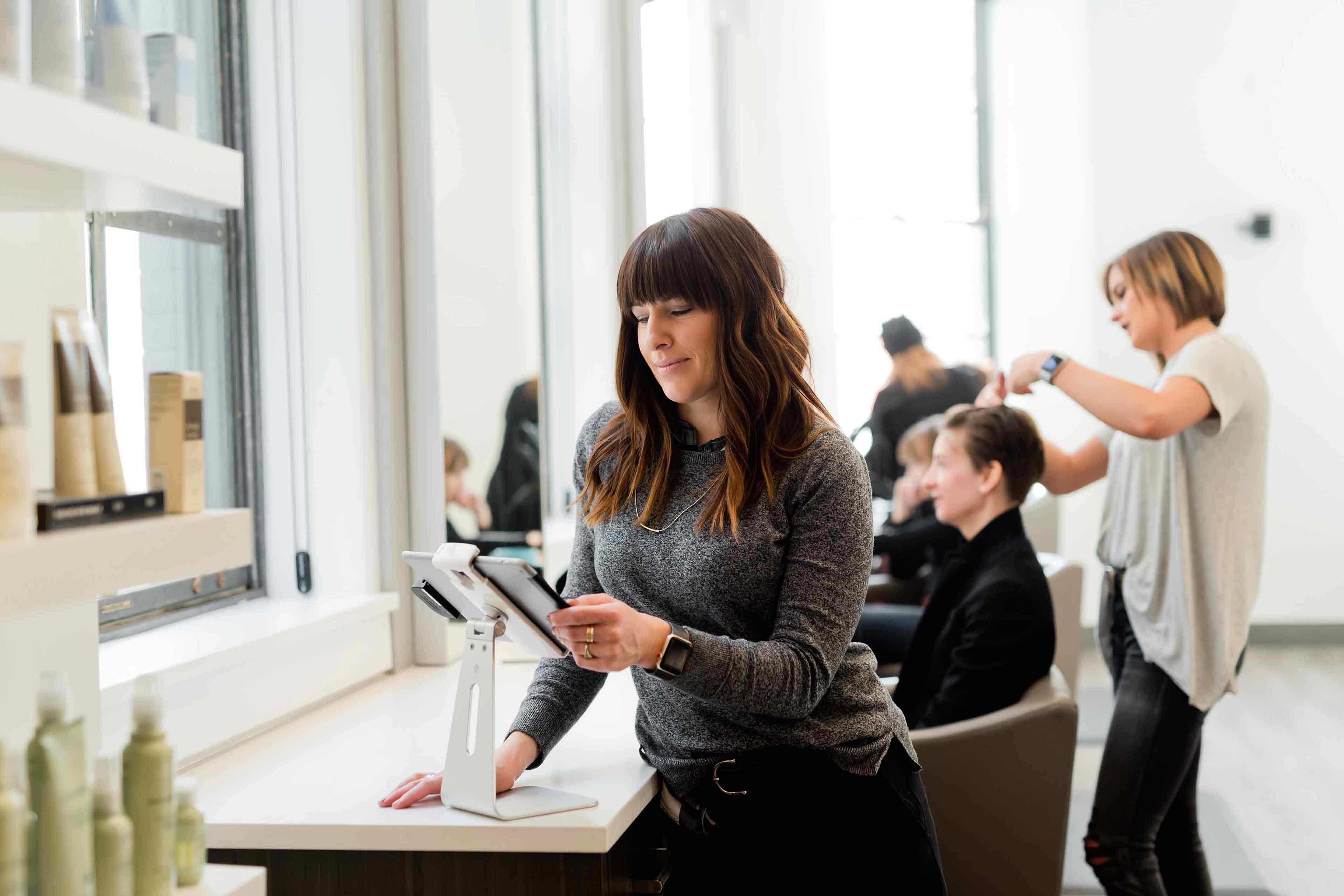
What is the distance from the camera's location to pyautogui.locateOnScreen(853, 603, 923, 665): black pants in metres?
3.26

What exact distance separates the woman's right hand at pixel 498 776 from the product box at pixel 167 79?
795 mm

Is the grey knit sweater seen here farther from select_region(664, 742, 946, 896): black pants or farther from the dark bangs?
the dark bangs

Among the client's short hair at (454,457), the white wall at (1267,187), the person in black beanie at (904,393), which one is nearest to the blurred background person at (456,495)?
the client's short hair at (454,457)

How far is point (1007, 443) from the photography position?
8.45 feet

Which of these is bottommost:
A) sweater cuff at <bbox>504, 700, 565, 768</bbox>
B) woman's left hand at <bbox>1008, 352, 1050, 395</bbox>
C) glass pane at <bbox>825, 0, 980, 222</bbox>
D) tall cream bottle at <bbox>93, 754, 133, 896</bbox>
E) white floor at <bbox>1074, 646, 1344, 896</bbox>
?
white floor at <bbox>1074, 646, 1344, 896</bbox>

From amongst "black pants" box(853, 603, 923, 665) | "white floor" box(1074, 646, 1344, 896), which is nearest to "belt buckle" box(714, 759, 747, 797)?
"black pants" box(853, 603, 923, 665)

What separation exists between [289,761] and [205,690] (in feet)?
Result: 0.54

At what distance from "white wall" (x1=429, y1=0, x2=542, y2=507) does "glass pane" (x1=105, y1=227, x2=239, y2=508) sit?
41 cm

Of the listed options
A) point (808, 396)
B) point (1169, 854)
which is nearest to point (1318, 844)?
point (1169, 854)

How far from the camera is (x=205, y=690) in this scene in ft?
5.80

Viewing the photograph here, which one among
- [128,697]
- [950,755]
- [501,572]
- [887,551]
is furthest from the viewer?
[887,551]

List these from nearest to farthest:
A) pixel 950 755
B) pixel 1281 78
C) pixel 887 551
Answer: pixel 950 755
pixel 887 551
pixel 1281 78

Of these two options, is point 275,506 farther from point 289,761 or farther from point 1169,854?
point 1169,854

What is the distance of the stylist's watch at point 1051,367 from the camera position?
2.57 metres
